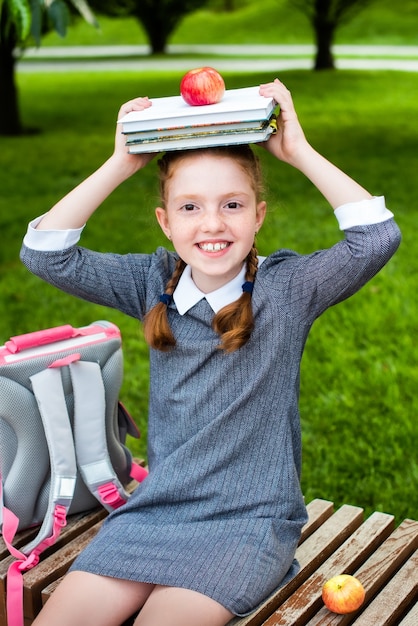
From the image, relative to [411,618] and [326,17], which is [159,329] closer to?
[411,618]

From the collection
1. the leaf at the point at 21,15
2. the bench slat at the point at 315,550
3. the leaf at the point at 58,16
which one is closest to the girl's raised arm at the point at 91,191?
the bench slat at the point at 315,550

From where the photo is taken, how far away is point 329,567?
267 cm

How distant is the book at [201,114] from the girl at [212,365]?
11 cm

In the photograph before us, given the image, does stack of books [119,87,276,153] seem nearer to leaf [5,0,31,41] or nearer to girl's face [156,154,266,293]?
girl's face [156,154,266,293]

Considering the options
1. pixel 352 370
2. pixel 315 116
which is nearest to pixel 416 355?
pixel 352 370

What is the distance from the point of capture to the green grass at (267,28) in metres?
22.1

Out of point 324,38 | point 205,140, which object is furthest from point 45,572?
point 324,38

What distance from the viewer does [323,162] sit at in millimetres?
2420

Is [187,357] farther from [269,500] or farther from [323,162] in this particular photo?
[323,162]

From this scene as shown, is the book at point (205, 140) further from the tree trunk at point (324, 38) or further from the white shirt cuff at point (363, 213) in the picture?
the tree trunk at point (324, 38)

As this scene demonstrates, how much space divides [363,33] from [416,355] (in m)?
19.1

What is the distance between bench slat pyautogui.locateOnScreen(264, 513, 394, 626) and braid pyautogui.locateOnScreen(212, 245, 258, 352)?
0.68 meters

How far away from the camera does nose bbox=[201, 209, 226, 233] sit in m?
2.40

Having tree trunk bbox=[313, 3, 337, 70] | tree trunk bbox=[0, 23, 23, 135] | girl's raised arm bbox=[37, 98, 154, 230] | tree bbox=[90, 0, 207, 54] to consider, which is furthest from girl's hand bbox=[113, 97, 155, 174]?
tree bbox=[90, 0, 207, 54]
